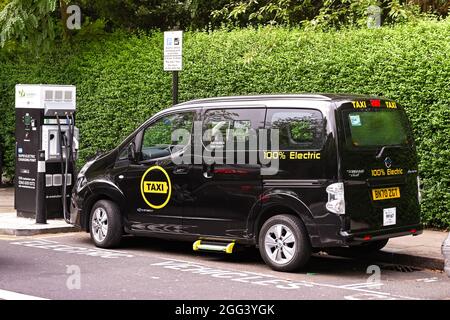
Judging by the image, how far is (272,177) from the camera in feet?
32.4

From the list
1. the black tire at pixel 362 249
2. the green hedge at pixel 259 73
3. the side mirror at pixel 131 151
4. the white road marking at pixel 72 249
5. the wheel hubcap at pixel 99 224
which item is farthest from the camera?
the green hedge at pixel 259 73

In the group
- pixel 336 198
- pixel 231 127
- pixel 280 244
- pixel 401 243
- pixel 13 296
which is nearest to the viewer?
pixel 13 296

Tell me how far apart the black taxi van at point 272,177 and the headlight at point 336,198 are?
0.04ft

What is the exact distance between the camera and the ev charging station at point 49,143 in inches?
537

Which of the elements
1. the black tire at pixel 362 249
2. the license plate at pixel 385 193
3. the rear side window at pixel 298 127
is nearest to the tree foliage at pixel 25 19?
the rear side window at pixel 298 127

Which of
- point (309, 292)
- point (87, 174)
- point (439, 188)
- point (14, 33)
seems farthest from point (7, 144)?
point (309, 292)

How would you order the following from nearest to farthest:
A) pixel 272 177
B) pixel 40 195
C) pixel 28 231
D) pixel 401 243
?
pixel 272 177
pixel 401 243
pixel 28 231
pixel 40 195

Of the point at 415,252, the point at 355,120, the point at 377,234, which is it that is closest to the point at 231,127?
the point at 355,120

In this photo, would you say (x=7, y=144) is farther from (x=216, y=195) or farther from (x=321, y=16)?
(x=216, y=195)

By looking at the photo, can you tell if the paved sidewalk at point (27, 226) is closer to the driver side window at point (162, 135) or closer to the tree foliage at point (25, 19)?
the driver side window at point (162, 135)

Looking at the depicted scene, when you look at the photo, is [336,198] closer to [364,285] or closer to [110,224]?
[364,285]

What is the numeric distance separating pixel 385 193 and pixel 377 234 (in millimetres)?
495

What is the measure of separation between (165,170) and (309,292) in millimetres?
3036

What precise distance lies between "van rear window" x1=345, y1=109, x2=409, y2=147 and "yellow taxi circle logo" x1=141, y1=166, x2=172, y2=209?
8.36ft
